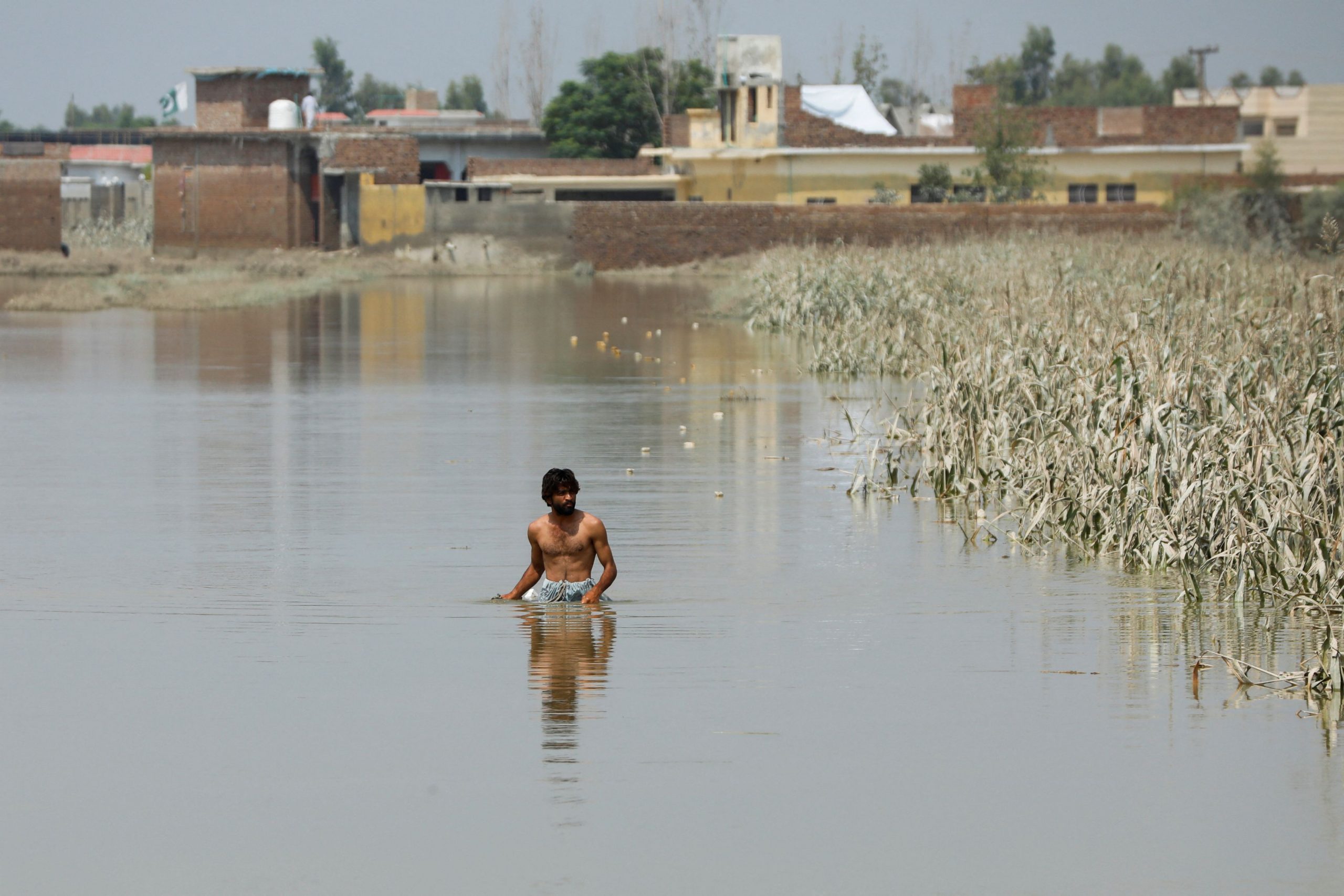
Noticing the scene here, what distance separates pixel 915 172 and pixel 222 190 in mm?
21409

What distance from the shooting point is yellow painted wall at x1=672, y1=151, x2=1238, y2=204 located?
57625 millimetres

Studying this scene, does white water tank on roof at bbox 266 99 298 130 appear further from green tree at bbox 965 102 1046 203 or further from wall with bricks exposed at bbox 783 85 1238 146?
green tree at bbox 965 102 1046 203

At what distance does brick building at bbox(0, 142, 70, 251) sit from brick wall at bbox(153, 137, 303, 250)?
2.98 metres

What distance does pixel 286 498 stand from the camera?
13.1m

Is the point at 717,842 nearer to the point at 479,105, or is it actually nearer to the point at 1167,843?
the point at 1167,843

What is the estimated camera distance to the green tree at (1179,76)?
483 ft

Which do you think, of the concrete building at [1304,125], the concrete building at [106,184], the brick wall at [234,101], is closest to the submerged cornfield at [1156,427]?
the brick wall at [234,101]

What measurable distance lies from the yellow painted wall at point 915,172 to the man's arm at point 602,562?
49.3 m

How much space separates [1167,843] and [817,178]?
53177 mm

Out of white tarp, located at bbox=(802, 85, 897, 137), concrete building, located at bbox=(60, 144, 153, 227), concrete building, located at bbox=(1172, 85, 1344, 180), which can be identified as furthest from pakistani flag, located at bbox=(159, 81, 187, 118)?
concrete building, located at bbox=(1172, 85, 1344, 180)

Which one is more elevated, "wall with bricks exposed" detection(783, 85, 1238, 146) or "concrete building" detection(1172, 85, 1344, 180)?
"concrete building" detection(1172, 85, 1344, 180)

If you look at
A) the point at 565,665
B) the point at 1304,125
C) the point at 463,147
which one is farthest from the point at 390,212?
the point at 565,665

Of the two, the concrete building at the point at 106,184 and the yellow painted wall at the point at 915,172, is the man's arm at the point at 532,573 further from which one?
the concrete building at the point at 106,184

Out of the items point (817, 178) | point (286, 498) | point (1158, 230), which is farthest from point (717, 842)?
point (817, 178)
